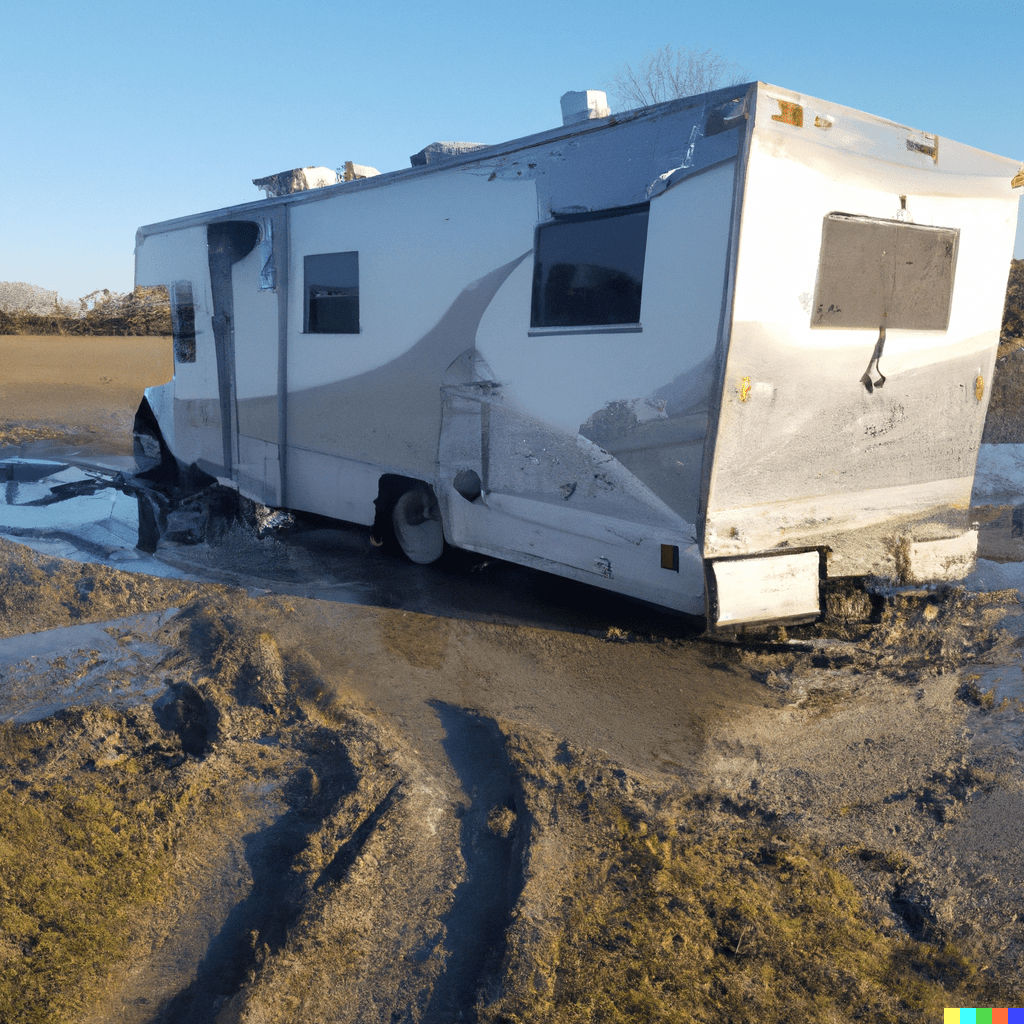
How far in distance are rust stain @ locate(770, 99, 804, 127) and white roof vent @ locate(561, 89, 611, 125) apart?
181 cm

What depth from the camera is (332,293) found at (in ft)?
22.0

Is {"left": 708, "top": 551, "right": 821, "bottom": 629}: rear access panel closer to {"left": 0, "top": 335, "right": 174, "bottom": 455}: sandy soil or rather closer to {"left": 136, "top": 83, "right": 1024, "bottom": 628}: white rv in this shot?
{"left": 136, "top": 83, "right": 1024, "bottom": 628}: white rv

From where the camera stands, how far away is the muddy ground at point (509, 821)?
8.47 ft

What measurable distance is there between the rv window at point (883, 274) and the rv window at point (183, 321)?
592cm

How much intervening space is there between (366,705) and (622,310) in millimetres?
2591

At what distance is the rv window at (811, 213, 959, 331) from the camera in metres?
4.59

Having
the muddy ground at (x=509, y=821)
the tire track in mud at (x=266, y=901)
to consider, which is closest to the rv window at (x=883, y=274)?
the muddy ground at (x=509, y=821)

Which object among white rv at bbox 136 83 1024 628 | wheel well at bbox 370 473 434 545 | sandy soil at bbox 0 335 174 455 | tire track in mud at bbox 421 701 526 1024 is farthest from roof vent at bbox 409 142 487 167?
sandy soil at bbox 0 335 174 455

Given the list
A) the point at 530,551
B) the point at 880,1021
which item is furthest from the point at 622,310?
the point at 880,1021

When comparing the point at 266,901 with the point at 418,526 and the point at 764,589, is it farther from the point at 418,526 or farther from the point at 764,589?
the point at 418,526

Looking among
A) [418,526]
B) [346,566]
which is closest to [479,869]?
[418,526]

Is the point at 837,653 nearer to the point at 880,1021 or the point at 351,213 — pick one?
the point at 880,1021

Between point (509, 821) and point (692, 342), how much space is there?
8.43 ft

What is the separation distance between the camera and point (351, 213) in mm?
6469
